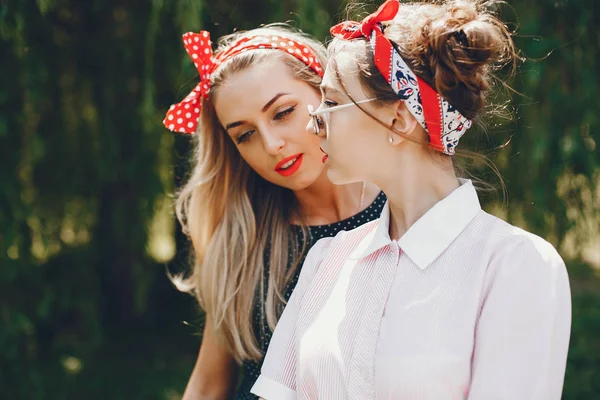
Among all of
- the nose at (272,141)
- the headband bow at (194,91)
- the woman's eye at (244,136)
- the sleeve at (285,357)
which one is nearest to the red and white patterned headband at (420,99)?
the sleeve at (285,357)

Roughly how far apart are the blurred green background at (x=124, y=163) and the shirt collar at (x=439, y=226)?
4.87 ft

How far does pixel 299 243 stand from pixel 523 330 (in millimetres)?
1069

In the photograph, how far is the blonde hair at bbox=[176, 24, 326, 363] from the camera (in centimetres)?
218

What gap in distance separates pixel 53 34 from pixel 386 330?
295 cm

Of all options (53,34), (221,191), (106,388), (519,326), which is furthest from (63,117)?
(519,326)

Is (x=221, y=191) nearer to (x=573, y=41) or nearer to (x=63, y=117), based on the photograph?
(x=573, y=41)

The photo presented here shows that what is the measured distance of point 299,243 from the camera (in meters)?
2.27

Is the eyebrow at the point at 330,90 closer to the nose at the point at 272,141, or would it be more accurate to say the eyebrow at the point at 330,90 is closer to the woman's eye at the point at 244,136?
the nose at the point at 272,141

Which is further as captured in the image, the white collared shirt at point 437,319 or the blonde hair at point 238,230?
the blonde hair at point 238,230

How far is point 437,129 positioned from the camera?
1459 millimetres

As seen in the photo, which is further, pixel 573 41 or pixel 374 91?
pixel 573 41

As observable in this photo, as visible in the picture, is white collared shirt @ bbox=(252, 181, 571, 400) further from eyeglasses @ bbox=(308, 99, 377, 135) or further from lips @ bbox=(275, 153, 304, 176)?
lips @ bbox=(275, 153, 304, 176)

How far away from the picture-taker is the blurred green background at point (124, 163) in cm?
318

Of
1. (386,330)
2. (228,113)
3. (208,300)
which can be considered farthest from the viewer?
(208,300)
